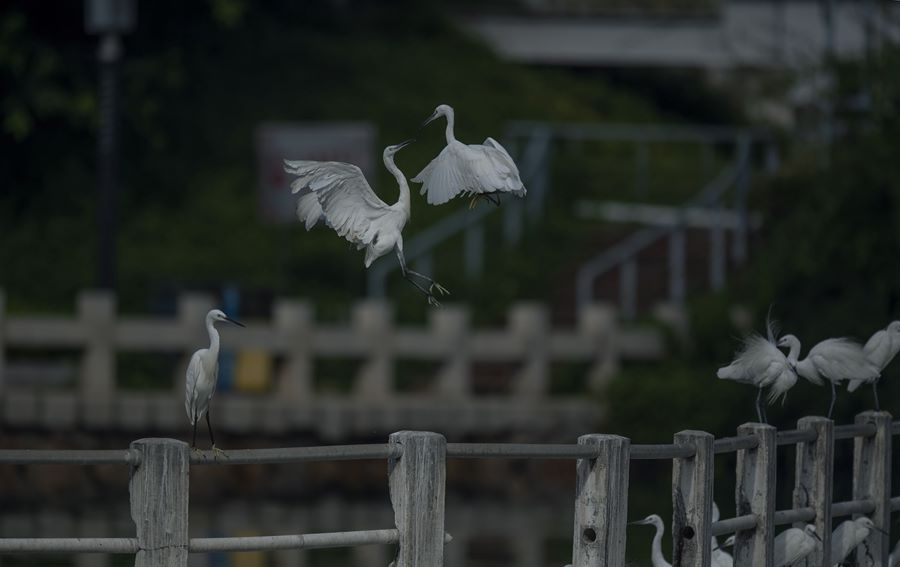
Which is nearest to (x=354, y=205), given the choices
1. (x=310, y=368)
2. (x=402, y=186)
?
(x=402, y=186)

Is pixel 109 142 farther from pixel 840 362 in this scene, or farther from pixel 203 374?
pixel 203 374

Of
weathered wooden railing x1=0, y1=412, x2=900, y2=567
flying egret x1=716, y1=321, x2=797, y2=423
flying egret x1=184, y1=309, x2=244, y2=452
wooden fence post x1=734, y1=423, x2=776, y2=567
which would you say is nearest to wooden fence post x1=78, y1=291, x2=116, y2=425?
weathered wooden railing x1=0, y1=412, x2=900, y2=567

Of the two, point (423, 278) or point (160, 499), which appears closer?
point (160, 499)

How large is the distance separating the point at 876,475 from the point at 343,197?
422cm

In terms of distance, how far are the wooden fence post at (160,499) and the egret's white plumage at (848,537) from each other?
4311mm

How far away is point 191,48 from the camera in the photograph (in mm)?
29312

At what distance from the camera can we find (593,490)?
865 centimetres

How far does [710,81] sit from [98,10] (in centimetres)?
1673

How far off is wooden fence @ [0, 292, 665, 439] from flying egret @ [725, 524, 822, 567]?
34.8 feet

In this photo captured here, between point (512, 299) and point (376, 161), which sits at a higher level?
point (376, 161)

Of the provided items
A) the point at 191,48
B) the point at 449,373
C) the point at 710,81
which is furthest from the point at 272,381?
the point at 710,81

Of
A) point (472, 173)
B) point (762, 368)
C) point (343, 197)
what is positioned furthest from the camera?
point (762, 368)

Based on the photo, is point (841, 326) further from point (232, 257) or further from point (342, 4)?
point (342, 4)

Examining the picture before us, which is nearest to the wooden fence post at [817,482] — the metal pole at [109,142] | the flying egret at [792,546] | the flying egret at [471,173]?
the flying egret at [792,546]
